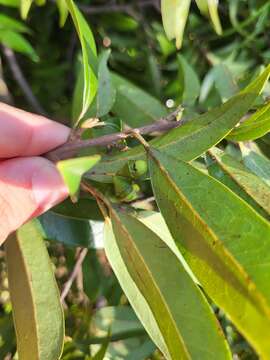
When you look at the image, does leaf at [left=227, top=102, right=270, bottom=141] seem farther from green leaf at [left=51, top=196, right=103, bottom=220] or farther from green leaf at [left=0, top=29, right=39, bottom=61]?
green leaf at [left=0, top=29, right=39, bottom=61]

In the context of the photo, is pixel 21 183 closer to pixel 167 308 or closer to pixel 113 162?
pixel 113 162

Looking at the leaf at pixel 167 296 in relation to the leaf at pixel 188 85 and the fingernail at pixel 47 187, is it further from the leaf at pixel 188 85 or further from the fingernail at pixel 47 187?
the leaf at pixel 188 85

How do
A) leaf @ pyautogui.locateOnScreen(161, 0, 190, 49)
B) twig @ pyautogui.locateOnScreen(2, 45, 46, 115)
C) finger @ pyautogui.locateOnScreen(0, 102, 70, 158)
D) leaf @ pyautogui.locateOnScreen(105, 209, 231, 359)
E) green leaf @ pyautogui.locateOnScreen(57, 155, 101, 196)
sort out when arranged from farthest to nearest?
twig @ pyautogui.locateOnScreen(2, 45, 46, 115) < finger @ pyautogui.locateOnScreen(0, 102, 70, 158) < leaf @ pyautogui.locateOnScreen(161, 0, 190, 49) < leaf @ pyautogui.locateOnScreen(105, 209, 231, 359) < green leaf @ pyautogui.locateOnScreen(57, 155, 101, 196)

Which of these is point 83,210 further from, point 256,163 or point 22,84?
point 22,84

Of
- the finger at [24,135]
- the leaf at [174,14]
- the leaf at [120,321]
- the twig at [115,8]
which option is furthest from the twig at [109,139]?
the twig at [115,8]

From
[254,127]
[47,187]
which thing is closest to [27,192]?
[47,187]

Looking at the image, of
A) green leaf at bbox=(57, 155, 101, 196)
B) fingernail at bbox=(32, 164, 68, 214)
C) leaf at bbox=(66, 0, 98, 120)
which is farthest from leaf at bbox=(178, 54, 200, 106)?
green leaf at bbox=(57, 155, 101, 196)

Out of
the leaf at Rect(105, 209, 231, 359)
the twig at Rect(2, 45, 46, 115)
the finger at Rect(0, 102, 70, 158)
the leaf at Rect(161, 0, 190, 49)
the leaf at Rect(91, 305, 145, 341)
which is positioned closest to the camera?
the leaf at Rect(105, 209, 231, 359)
